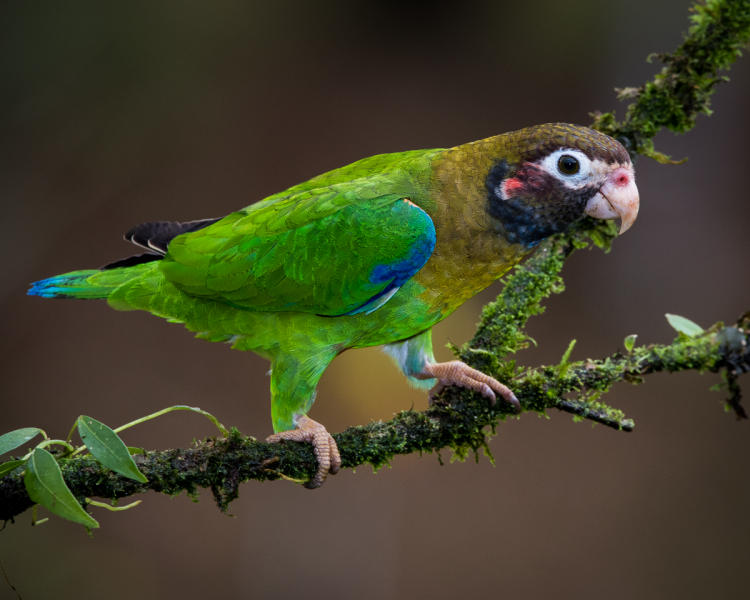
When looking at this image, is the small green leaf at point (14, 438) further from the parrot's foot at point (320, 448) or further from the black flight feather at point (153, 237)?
the black flight feather at point (153, 237)

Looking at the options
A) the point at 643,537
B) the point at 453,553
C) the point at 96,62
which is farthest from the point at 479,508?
the point at 96,62

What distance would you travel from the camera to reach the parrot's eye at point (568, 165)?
2773 mm

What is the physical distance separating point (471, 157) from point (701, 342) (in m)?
1.19

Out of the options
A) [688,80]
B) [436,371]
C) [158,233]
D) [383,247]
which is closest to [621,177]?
[688,80]

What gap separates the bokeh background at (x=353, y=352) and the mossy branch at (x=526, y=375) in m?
2.83

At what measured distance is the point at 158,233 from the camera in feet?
11.0

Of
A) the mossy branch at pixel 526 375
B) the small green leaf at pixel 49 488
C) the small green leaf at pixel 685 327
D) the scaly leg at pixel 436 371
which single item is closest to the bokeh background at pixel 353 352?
the scaly leg at pixel 436 371

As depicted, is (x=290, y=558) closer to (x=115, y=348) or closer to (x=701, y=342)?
(x=115, y=348)

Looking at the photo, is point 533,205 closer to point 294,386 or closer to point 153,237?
point 294,386

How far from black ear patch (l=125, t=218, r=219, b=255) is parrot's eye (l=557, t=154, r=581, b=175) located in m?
1.63

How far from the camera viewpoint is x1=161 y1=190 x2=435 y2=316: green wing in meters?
2.88

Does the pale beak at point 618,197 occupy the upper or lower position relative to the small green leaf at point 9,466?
upper

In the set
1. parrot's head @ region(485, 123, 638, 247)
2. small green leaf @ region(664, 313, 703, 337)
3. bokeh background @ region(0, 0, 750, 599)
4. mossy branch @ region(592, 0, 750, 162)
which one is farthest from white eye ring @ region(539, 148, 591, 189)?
bokeh background @ region(0, 0, 750, 599)

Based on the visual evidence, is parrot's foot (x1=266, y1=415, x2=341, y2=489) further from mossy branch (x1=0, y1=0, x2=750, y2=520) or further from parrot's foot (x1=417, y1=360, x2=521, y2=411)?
parrot's foot (x1=417, y1=360, x2=521, y2=411)
